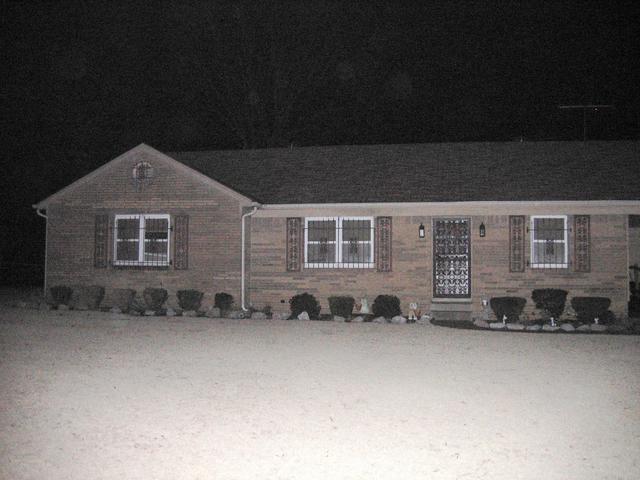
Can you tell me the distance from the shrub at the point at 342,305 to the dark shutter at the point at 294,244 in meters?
1.71

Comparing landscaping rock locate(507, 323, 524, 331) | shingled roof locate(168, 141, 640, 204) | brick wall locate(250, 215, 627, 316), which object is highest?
shingled roof locate(168, 141, 640, 204)

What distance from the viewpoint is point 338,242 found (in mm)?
17266

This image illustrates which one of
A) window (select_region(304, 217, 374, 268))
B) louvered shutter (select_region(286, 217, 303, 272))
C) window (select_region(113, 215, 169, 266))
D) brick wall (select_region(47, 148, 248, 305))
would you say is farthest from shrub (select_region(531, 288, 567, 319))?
window (select_region(113, 215, 169, 266))

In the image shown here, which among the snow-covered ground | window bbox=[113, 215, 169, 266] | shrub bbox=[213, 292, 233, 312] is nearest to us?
the snow-covered ground

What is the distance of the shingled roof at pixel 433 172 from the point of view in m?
16.9

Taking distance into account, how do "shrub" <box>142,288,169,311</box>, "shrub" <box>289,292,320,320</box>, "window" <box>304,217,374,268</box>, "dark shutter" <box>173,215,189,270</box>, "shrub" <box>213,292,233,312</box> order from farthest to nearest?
1. "dark shutter" <box>173,215,189,270</box>
2. "window" <box>304,217,374,268</box>
3. "shrub" <box>142,288,169,311</box>
4. "shrub" <box>213,292,233,312</box>
5. "shrub" <box>289,292,320,320</box>

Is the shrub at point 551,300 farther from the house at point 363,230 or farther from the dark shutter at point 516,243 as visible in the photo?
the dark shutter at point 516,243

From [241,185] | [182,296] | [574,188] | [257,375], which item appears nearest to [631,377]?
[257,375]

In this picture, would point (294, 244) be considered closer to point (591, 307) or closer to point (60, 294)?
point (60, 294)

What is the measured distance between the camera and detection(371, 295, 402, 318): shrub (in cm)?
1568

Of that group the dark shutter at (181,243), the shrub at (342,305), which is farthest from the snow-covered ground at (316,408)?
the dark shutter at (181,243)

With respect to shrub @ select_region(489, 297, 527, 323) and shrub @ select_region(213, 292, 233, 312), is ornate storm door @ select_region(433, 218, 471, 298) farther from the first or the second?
shrub @ select_region(213, 292, 233, 312)

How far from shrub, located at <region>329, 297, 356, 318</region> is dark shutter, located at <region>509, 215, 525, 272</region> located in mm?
4068

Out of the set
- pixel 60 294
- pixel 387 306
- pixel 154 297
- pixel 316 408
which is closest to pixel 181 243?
pixel 154 297
